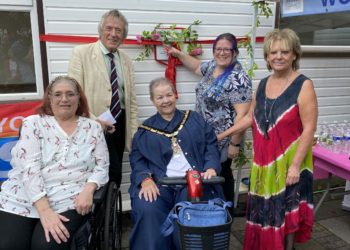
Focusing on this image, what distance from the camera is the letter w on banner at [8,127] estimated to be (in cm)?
293

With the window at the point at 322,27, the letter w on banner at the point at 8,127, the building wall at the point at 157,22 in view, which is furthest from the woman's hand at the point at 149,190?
the window at the point at 322,27

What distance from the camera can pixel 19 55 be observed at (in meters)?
3.00

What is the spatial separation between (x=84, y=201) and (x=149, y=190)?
0.38m

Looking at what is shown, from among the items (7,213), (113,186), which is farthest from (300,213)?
(7,213)

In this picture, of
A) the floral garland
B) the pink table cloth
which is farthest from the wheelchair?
the pink table cloth

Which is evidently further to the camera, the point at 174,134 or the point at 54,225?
the point at 174,134

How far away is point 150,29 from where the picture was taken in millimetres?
3225

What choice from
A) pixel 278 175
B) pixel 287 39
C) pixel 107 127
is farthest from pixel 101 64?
pixel 278 175

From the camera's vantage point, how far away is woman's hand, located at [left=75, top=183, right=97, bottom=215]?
2.03 meters

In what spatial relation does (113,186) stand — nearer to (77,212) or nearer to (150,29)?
(77,212)

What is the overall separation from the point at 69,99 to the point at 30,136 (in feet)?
1.02

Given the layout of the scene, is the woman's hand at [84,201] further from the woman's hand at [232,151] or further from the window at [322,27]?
the window at [322,27]

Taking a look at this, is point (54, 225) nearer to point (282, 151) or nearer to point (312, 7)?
point (282, 151)

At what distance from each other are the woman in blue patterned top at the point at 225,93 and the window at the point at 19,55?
1.42 meters
